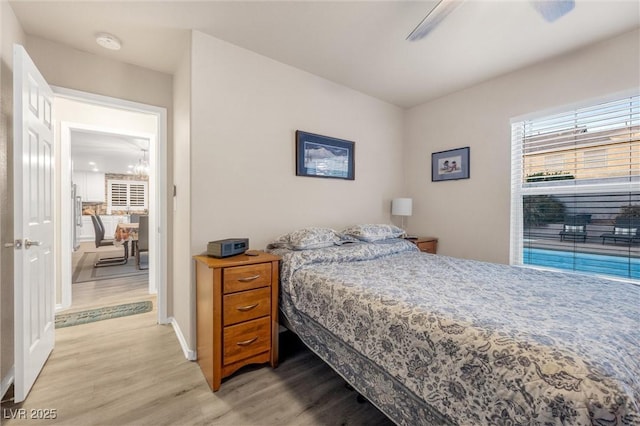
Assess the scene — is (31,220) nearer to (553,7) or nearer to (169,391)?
(169,391)

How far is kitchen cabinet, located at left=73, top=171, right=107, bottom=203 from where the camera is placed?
26.4 ft

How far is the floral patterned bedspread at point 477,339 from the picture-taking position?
29.6 inches

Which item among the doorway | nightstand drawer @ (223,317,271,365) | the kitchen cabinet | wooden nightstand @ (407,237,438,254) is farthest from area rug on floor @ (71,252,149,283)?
wooden nightstand @ (407,237,438,254)

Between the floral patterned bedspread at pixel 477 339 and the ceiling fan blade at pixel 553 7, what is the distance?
178 centimetres

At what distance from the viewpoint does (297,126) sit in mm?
2723

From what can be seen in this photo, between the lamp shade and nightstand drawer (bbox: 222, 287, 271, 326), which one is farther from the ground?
the lamp shade

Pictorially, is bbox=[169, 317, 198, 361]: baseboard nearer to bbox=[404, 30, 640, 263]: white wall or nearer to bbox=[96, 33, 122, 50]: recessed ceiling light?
bbox=[96, 33, 122, 50]: recessed ceiling light

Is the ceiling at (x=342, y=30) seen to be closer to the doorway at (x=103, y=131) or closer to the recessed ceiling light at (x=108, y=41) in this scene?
the recessed ceiling light at (x=108, y=41)

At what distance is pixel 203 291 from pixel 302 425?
41.1 inches

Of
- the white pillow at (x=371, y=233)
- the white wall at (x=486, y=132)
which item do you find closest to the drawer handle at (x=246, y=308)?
the white pillow at (x=371, y=233)

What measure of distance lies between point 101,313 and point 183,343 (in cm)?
136

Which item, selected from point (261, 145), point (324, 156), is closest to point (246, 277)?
point (261, 145)

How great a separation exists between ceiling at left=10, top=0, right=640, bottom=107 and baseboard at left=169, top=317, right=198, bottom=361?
249cm

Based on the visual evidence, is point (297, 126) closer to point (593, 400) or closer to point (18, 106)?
point (18, 106)
